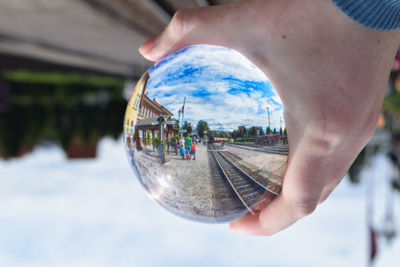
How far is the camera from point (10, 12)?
3.69 ft

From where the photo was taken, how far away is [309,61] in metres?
0.42

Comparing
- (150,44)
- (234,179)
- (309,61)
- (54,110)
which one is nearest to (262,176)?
(234,179)

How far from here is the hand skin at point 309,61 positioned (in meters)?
0.42

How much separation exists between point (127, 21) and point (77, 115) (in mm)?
5843

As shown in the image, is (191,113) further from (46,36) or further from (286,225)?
(46,36)

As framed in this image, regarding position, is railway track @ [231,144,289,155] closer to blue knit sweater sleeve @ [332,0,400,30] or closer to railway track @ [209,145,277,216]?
railway track @ [209,145,277,216]

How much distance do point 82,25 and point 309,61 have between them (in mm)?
1077

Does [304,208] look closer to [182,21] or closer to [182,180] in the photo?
[182,180]

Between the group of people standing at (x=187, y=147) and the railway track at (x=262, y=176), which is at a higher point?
the group of people standing at (x=187, y=147)

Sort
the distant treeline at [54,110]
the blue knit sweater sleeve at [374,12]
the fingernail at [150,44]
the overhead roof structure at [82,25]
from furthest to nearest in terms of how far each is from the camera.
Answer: the distant treeline at [54,110]
the overhead roof structure at [82,25]
the fingernail at [150,44]
the blue knit sweater sleeve at [374,12]

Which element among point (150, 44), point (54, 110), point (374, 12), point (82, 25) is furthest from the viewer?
point (54, 110)

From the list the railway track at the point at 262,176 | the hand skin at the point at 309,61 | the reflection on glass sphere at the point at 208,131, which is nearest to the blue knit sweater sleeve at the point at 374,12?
the hand skin at the point at 309,61

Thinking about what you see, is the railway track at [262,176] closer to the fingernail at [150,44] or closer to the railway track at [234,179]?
the railway track at [234,179]

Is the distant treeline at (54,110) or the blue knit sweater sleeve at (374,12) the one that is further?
the distant treeline at (54,110)
